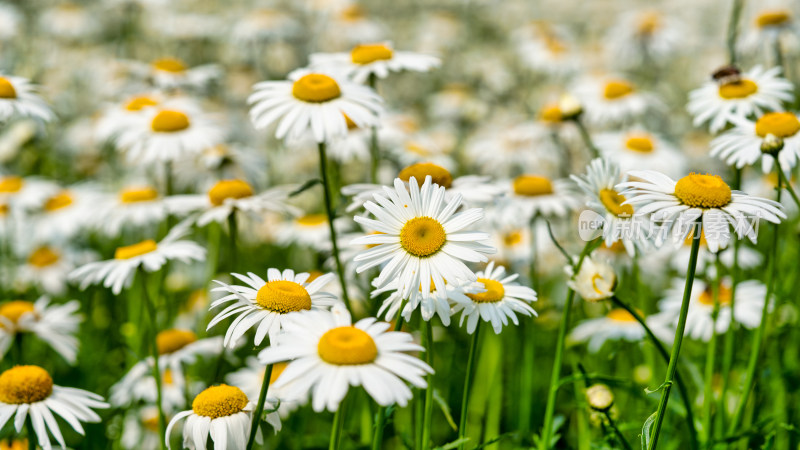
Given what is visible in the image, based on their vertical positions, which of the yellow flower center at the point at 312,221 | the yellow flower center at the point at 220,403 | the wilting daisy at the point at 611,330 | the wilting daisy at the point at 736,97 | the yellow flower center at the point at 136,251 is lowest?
the wilting daisy at the point at 611,330

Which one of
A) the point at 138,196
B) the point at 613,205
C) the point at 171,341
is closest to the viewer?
the point at 613,205

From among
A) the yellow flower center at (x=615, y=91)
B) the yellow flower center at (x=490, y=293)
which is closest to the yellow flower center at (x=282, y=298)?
the yellow flower center at (x=490, y=293)

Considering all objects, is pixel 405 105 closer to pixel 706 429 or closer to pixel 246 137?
pixel 246 137

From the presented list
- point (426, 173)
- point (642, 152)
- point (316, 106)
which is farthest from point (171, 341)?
point (642, 152)

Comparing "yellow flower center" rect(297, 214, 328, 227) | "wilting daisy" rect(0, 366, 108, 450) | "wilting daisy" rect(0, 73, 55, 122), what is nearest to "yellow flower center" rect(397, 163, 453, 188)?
"wilting daisy" rect(0, 366, 108, 450)

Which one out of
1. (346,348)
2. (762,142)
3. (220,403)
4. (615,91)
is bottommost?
(220,403)

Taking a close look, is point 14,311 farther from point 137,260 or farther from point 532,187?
point 532,187

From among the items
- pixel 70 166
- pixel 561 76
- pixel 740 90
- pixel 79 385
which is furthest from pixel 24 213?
pixel 561 76

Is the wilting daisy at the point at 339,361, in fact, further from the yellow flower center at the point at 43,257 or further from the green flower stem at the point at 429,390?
the yellow flower center at the point at 43,257
